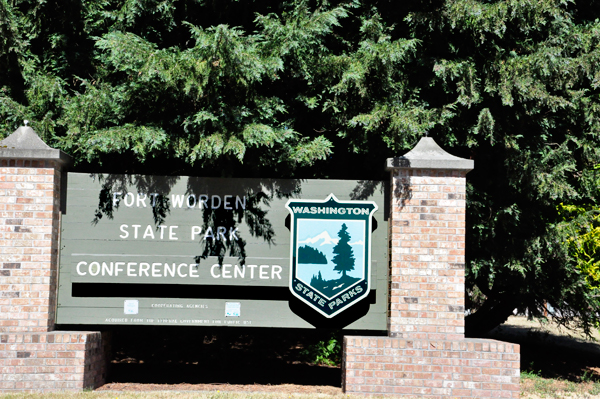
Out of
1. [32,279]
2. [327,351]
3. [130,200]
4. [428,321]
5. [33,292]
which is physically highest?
[130,200]

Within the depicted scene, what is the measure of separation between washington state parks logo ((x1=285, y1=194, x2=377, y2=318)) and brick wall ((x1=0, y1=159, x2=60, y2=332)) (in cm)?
275

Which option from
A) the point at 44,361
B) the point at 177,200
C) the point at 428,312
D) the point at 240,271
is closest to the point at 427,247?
the point at 428,312

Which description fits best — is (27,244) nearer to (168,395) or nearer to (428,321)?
(168,395)

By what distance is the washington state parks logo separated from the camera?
671 cm

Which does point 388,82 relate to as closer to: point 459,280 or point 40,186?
point 459,280

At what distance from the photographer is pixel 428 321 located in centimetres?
653

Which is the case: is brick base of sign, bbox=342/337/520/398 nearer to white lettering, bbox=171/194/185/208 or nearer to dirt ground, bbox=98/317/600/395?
dirt ground, bbox=98/317/600/395

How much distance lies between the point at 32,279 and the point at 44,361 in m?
0.92

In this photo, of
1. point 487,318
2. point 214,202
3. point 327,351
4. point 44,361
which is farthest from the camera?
point 487,318

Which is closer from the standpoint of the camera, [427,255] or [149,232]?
[427,255]

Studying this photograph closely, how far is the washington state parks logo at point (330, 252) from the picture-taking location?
22.0 feet

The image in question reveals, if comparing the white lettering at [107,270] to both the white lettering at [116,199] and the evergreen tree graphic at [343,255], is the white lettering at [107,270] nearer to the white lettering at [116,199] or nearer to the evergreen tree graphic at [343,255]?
the white lettering at [116,199]

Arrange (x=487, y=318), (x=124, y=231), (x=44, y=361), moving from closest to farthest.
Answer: (x=44, y=361)
(x=124, y=231)
(x=487, y=318)

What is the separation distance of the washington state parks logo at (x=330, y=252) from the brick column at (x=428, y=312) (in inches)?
14.6
